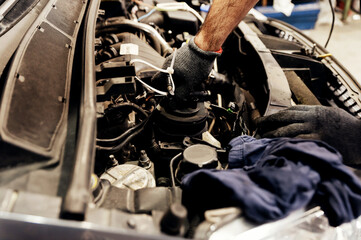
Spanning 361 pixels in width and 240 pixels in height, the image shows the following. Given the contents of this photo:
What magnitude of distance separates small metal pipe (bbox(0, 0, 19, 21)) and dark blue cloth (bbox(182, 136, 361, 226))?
2.65 ft

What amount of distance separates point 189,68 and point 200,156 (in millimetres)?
352

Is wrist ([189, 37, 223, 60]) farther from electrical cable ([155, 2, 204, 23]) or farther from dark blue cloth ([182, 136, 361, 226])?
electrical cable ([155, 2, 204, 23])

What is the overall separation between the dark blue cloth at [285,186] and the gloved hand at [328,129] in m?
0.18

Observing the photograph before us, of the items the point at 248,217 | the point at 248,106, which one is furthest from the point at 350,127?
the point at 248,217

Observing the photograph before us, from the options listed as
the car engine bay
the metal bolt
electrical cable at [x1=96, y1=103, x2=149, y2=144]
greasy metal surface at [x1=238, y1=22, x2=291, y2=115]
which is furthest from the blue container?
the metal bolt

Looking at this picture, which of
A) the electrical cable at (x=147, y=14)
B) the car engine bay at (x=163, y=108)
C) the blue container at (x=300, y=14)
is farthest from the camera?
the blue container at (x=300, y=14)

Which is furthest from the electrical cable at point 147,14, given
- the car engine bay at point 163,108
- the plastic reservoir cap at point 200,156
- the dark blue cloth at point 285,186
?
the dark blue cloth at point 285,186

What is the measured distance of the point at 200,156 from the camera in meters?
0.85

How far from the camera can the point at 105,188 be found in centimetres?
73

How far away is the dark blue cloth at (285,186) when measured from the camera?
0.59 m

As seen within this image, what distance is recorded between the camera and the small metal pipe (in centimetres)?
91

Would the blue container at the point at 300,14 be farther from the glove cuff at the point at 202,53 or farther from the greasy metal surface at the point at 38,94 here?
the greasy metal surface at the point at 38,94

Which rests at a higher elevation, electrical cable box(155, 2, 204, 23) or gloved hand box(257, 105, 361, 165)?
electrical cable box(155, 2, 204, 23)

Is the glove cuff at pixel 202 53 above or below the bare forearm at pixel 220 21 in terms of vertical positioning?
below
